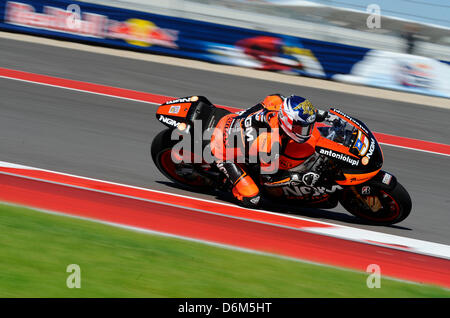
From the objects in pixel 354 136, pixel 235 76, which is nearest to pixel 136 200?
pixel 354 136

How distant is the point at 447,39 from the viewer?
14.2 metres

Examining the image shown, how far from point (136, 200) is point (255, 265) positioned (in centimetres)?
208

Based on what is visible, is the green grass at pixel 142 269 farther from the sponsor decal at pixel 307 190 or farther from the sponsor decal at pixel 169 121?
the sponsor decal at pixel 169 121

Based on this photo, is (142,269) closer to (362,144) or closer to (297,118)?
(297,118)

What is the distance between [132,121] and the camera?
10266 millimetres

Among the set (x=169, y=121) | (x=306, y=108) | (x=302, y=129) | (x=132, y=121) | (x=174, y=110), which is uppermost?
(x=132, y=121)

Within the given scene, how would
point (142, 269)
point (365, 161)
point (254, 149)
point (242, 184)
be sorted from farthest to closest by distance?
point (242, 184) → point (254, 149) → point (365, 161) → point (142, 269)

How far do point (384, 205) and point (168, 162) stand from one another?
264 centimetres

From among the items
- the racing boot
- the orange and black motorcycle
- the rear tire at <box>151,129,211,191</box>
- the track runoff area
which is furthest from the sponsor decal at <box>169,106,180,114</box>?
the track runoff area

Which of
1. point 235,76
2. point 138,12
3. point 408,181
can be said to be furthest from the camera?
point 138,12

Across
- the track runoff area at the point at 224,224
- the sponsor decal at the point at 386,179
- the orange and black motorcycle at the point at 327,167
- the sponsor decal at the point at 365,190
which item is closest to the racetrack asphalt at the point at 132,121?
the orange and black motorcycle at the point at 327,167

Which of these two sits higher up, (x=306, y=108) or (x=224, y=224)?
(x=306, y=108)

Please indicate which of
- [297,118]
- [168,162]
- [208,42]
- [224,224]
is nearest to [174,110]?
[168,162]

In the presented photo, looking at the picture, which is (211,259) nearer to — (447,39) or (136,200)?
(136,200)
